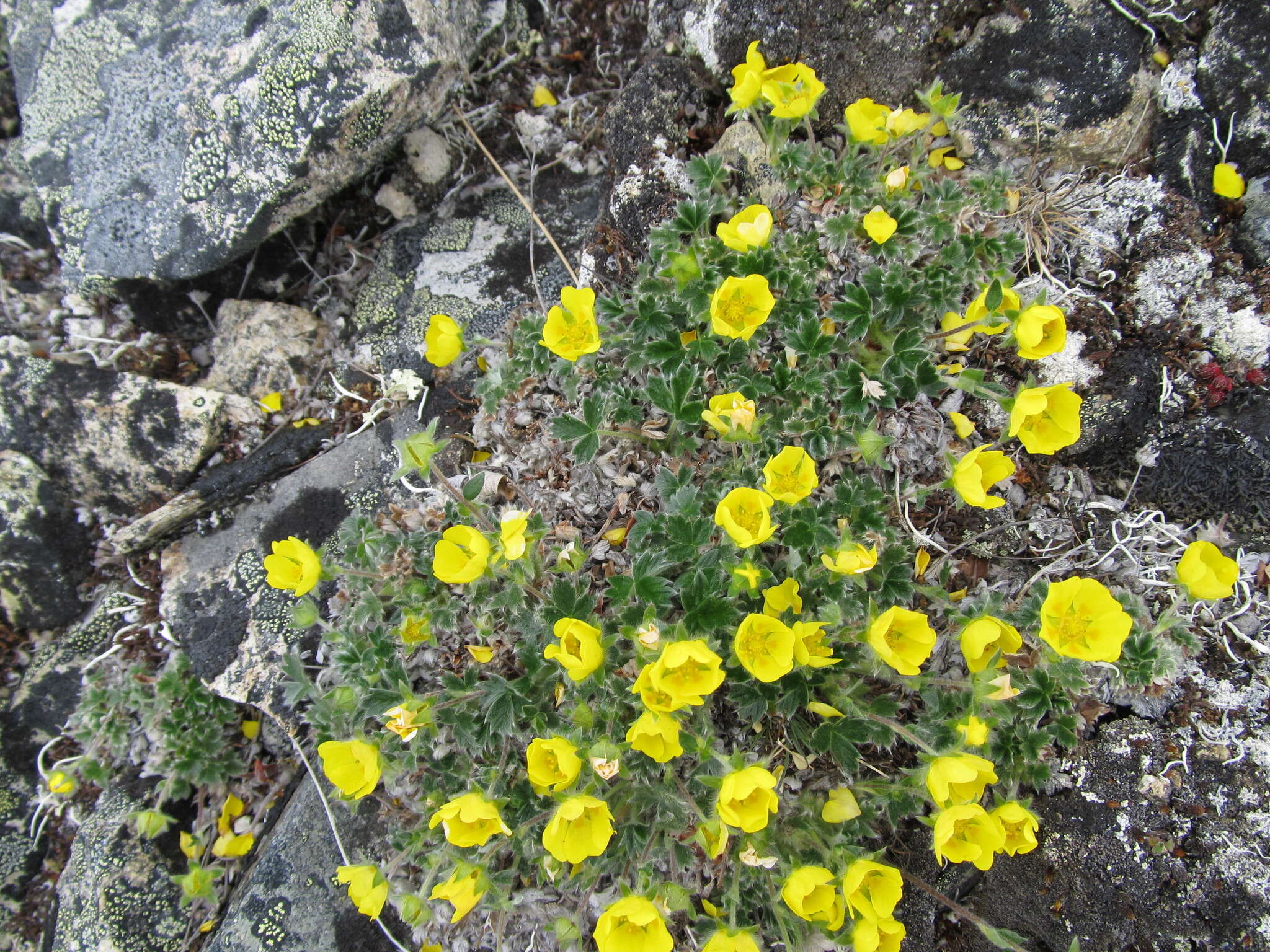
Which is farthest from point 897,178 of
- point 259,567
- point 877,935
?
point 259,567

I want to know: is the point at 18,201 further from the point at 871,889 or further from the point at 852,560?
the point at 871,889

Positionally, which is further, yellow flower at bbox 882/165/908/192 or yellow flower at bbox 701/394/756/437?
yellow flower at bbox 882/165/908/192

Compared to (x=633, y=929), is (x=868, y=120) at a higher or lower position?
higher

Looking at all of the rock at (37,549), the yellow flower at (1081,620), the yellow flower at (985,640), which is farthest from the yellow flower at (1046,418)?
the rock at (37,549)

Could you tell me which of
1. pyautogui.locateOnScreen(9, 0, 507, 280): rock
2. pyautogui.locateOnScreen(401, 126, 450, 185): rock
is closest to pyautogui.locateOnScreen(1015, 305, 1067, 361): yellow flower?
pyautogui.locateOnScreen(9, 0, 507, 280): rock

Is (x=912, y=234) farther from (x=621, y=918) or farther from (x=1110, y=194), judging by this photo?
(x=621, y=918)

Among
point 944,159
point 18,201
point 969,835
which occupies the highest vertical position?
point 944,159

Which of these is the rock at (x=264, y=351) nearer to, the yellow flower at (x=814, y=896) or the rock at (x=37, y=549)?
the rock at (x=37, y=549)

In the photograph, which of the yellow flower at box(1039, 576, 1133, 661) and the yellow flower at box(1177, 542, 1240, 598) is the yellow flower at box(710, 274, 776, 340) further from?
the yellow flower at box(1177, 542, 1240, 598)
